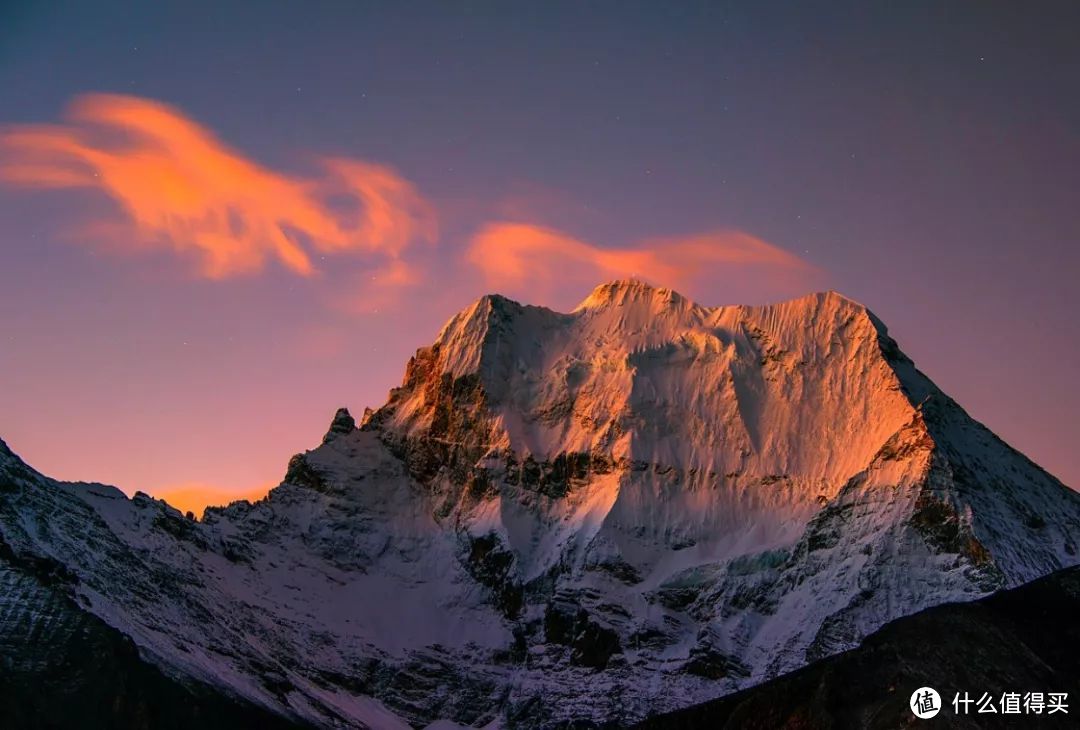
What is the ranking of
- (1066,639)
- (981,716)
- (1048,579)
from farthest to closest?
1. (1048,579)
2. (1066,639)
3. (981,716)

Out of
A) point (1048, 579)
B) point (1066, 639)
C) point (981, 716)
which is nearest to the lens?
point (981, 716)

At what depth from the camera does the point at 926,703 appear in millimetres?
168250

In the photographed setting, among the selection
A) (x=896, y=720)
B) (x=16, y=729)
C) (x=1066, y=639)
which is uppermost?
(x=1066, y=639)

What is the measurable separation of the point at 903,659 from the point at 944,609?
44.0 feet

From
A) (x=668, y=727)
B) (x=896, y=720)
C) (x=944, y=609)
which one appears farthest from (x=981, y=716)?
(x=668, y=727)

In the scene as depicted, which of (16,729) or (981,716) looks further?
(16,729)

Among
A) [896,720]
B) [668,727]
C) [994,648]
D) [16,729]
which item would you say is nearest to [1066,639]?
[994,648]

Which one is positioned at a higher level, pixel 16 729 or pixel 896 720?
pixel 896 720

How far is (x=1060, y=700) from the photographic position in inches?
6668

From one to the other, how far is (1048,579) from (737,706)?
112 feet

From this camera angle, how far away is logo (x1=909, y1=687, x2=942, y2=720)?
167m

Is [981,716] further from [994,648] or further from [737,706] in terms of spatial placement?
[737,706]

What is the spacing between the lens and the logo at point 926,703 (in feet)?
549

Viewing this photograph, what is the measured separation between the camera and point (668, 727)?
7771 inches
